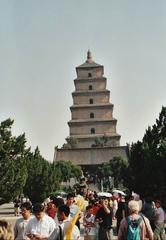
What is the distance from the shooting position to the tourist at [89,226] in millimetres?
8336

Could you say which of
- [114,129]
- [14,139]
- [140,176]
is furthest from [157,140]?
[114,129]

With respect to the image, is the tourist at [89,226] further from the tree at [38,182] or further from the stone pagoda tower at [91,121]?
the stone pagoda tower at [91,121]

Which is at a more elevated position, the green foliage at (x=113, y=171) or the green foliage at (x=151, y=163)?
the green foliage at (x=113, y=171)

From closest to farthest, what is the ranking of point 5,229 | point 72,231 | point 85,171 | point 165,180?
point 5,229, point 72,231, point 165,180, point 85,171

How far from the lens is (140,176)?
77.5 ft

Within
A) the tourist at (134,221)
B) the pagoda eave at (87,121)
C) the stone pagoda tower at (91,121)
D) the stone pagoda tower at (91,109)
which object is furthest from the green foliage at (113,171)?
the tourist at (134,221)

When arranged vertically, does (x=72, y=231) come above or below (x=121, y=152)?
below

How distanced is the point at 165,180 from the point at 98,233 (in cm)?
1300

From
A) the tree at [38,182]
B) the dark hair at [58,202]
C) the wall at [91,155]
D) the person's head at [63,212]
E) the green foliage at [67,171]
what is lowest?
the person's head at [63,212]

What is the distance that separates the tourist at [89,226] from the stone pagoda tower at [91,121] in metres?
60.8

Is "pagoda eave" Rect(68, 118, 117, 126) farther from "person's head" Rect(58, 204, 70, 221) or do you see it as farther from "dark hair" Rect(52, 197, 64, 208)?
"person's head" Rect(58, 204, 70, 221)

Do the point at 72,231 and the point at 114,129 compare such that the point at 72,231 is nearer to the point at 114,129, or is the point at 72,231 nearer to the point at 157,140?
the point at 157,140

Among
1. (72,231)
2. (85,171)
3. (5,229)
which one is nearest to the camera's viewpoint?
(5,229)

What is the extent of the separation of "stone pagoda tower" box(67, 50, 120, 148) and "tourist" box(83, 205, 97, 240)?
60880mm
